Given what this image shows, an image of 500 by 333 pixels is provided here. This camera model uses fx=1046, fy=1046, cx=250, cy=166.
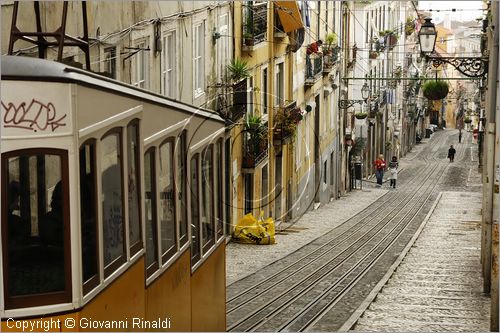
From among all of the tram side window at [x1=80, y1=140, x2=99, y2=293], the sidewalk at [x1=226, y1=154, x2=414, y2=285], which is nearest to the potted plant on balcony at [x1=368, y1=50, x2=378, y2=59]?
the sidewalk at [x1=226, y1=154, x2=414, y2=285]

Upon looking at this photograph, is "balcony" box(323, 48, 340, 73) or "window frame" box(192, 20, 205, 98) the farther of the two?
"balcony" box(323, 48, 340, 73)

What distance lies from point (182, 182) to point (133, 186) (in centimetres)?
128

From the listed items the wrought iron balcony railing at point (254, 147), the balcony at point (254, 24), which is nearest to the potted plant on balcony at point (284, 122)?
the wrought iron balcony railing at point (254, 147)

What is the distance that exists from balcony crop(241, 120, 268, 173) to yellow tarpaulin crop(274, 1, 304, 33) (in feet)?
9.84

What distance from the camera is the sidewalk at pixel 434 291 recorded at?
12.5 meters

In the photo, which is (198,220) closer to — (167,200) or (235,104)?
(167,200)

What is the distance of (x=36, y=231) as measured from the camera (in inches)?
230

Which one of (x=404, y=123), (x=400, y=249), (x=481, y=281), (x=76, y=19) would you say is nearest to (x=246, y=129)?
(x=400, y=249)

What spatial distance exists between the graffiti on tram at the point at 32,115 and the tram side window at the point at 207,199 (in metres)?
3.33

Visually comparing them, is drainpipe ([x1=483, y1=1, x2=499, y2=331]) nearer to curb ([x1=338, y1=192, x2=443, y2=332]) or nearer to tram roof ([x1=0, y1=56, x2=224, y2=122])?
curb ([x1=338, y1=192, x2=443, y2=332])

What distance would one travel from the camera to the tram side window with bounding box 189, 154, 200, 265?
855cm

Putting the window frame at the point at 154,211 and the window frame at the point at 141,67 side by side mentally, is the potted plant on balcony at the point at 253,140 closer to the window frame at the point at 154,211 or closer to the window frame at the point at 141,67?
the window frame at the point at 141,67

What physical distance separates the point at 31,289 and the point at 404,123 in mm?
61082

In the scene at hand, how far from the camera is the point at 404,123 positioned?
65812 millimetres
